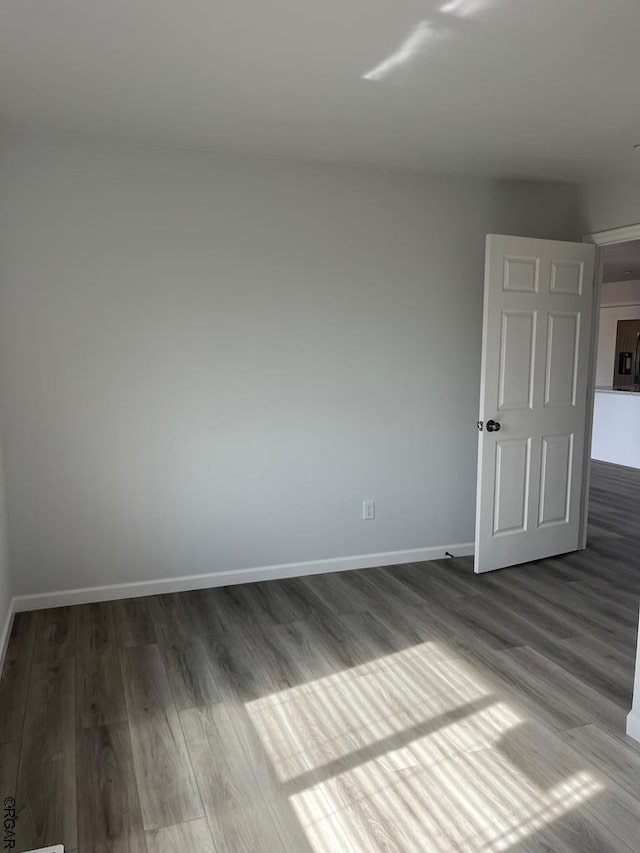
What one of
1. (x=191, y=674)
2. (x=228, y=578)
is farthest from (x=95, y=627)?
(x=228, y=578)

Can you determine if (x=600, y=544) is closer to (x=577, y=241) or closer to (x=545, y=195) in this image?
(x=577, y=241)

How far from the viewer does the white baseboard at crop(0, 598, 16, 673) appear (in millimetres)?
2924

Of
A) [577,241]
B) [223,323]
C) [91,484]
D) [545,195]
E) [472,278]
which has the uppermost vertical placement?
[545,195]

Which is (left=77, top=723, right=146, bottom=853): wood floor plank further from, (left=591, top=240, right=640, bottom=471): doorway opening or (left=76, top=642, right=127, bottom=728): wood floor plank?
(left=591, top=240, right=640, bottom=471): doorway opening

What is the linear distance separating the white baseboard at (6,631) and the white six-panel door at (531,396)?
8.98 ft

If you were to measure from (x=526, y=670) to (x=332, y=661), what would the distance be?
892 mm

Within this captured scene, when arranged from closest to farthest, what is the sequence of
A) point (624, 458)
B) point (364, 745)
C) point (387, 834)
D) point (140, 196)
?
point (387, 834), point (364, 745), point (140, 196), point (624, 458)

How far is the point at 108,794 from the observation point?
82.6 inches

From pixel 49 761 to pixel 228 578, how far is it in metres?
1.69

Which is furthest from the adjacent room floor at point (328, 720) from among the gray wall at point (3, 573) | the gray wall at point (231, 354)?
the gray wall at point (231, 354)

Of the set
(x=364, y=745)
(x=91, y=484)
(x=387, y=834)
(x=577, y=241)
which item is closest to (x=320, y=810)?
(x=387, y=834)

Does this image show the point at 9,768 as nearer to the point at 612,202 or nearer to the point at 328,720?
the point at 328,720

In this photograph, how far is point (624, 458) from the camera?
25.6ft

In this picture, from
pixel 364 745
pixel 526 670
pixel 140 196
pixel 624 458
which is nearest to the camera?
pixel 364 745
